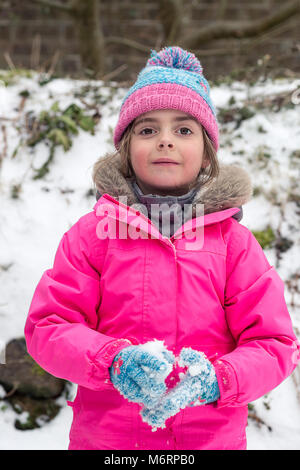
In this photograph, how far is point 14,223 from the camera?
10.0 ft

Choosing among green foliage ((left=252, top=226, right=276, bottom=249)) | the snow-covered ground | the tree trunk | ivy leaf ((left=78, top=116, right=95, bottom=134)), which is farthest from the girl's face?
the tree trunk

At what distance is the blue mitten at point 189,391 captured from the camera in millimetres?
1241

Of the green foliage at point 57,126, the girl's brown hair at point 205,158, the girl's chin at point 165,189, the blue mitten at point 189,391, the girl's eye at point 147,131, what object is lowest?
the blue mitten at point 189,391

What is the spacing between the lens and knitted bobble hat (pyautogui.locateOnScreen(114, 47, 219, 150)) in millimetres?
1657

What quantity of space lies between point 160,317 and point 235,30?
17.0ft

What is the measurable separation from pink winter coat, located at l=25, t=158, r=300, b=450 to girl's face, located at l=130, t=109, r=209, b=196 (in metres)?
0.13

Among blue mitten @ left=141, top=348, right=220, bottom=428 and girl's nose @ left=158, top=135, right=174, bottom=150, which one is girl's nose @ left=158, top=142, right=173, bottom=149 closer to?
girl's nose @ left=158, top=135, right=174, bottom=150

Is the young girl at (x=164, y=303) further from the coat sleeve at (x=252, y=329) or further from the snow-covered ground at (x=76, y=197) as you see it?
the snow-covered ground at (x=76, y=197)

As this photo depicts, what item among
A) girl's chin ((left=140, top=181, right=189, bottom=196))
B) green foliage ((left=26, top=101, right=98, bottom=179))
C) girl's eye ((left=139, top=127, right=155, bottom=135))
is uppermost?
green foliage ((left=26, top=101, right=98, bottom=179))

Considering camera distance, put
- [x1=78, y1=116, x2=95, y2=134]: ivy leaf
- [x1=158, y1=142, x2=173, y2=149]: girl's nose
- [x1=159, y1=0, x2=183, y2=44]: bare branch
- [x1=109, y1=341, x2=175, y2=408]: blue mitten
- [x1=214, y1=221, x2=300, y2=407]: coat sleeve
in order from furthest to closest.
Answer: [x1=159, y1=0, x2=183, y2=44]: bare branch, [x1=78, y1=116, x2=95, y2=134]: ivy leaf, [x1=158, y1=142, x2=173, y2=149]: girl's nose, [x1=214, y1=221, x2=300, y2=407]: coat sleeve, [x1=109, y1=341, x2=175, y2=408]: blue mitten

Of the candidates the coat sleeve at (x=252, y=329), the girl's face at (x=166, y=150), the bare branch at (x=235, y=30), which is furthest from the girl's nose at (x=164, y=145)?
the bare branch at (x=235, y=30)

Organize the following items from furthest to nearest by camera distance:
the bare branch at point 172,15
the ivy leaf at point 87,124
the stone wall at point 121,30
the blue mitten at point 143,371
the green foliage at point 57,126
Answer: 1. the stone wall at point 121,30
2. the bare branch at point 172,15
3. the ivy leaf at point 87,124
4. the green foliage at point 57,126
5. the blue mitten at point 143,371
